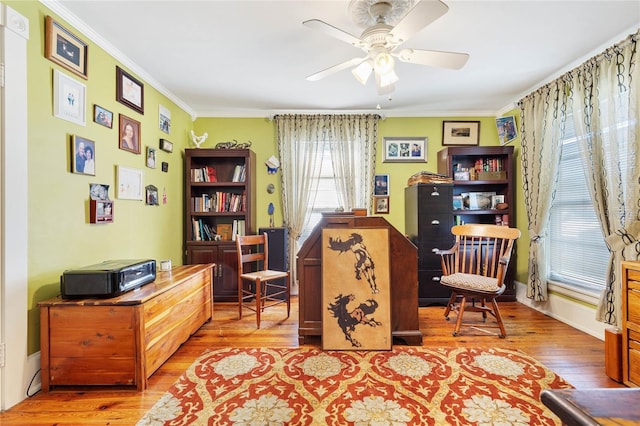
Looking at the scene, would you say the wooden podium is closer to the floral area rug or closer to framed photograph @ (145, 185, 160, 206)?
the floral area rug

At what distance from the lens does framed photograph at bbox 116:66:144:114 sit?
2.74m

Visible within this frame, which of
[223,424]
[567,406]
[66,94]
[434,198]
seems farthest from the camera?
[434,198]

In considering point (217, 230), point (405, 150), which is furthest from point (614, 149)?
point (217, 230)

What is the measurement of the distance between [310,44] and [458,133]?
2.77 metres

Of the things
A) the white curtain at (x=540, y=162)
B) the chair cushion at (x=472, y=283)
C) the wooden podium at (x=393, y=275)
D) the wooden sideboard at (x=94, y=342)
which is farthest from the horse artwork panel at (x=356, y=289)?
the white curtain at (x=540, y=162)

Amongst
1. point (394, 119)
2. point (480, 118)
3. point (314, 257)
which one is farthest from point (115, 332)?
point (480, 118)

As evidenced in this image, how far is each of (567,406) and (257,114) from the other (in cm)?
439

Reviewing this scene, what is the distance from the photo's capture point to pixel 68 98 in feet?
7.16

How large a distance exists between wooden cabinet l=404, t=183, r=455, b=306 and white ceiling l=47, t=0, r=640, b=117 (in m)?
1.26

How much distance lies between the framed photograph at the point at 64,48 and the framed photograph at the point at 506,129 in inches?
187

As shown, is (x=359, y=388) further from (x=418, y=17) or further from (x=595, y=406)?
(x=418, y=17)

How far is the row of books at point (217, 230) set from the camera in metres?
4.00

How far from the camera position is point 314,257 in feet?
8.41

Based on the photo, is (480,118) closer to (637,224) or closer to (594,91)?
(594,91)
